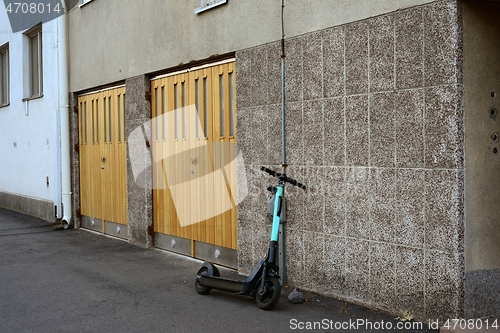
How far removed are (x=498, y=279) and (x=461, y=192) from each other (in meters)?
0.89

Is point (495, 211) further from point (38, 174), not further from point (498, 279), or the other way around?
point (38, 174)

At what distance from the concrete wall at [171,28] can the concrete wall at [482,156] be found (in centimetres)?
54

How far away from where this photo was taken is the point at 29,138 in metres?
15.6

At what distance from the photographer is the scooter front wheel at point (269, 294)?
6.26 meters

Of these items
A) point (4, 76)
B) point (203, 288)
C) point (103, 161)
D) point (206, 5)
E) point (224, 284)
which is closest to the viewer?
point (224, 284)

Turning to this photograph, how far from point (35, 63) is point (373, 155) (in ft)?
37.7

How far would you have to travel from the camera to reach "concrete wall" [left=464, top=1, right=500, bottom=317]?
5.45 m

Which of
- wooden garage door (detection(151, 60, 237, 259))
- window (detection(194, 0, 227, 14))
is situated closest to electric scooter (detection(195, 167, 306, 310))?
wooden garage door (detection(151, 60, 237, 259))

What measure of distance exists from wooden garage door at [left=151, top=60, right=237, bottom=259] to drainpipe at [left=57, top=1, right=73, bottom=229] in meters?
3.67

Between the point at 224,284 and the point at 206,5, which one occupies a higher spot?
the point at 206,5

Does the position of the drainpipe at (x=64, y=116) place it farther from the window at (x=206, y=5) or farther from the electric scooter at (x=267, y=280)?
the electric scooter at (x=267, y=280)

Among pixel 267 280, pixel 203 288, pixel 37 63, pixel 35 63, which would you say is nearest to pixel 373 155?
A: pixel 267 280

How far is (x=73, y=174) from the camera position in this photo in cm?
1338

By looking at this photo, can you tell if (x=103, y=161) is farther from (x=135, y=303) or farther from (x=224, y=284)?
(x=224, y=284)
